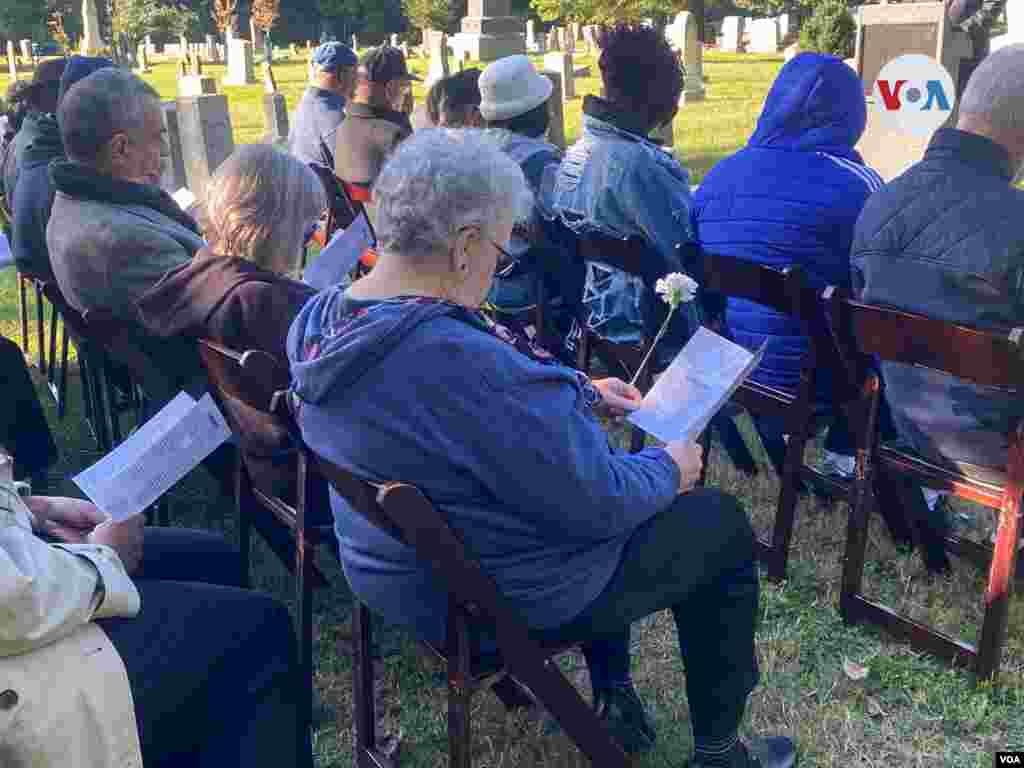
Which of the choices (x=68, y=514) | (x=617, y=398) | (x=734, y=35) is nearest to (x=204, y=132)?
(x=68, y=514)

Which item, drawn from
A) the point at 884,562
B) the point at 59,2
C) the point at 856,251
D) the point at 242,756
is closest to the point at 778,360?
the point at 856,251

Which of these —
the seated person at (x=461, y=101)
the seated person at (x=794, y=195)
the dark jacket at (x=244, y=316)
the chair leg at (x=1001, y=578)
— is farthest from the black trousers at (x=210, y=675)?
the seated person at (x=461, y=101)

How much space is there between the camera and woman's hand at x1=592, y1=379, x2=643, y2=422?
2660 millimetres

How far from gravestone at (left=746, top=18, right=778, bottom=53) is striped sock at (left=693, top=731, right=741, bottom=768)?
3589 centimetres

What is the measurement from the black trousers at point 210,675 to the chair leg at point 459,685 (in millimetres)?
308

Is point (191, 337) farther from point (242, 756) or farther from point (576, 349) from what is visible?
point (576, 349)

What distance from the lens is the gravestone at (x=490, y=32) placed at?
18.9 metres

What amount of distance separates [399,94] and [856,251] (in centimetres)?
399

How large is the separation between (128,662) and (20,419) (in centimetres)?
231

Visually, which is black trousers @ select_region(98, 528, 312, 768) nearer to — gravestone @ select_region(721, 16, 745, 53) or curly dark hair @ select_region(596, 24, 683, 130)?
curly dark hair @ select_region(596, 24, 683, 130)

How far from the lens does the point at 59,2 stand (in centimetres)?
3594

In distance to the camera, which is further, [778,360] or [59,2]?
[59,2]

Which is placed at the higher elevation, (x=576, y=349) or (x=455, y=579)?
(x=455, y=579)

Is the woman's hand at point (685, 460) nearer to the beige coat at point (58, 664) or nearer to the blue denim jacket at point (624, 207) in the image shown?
the beige coat at point (58, 664)
